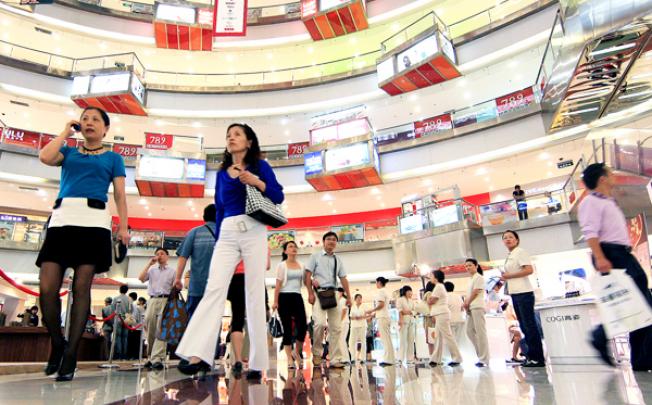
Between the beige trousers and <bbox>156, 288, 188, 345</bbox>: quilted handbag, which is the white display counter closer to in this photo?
<bbox>156, 288, 188, 345</bbox>: quilted handbag

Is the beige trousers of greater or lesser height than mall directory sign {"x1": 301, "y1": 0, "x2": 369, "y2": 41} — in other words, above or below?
below

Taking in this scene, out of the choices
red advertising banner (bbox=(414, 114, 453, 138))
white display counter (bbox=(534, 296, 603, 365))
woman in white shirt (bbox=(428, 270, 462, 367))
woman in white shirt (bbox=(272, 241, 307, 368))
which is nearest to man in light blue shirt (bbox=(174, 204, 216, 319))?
woman in white shirt (bbox=(272, 241, 307, 368))

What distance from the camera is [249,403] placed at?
1561 millimetres

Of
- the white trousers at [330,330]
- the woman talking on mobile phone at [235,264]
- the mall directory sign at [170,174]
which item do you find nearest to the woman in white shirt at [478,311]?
the white trousers at [330,330]

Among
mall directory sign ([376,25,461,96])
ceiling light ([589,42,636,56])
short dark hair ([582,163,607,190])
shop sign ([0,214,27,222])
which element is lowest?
short dark hair ([582,163,607,190])

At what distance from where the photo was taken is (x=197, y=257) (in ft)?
12.8

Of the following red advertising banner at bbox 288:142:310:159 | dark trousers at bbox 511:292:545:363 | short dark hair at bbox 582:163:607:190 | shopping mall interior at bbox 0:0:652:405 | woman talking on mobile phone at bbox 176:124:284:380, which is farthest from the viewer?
red advertising banner at bbox 288:142:310:159

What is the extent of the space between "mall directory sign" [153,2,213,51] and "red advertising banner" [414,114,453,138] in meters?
10.8

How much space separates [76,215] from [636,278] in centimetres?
368

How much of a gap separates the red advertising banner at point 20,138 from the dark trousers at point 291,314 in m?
14.6

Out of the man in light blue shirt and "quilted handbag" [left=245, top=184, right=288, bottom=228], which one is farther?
the man in light blue shirt

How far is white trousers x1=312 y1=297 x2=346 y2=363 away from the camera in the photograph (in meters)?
4.64

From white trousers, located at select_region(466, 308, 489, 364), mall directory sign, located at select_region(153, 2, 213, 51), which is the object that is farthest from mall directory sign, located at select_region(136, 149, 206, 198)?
white trousers, located at select_region(466, 308, 489, 364)

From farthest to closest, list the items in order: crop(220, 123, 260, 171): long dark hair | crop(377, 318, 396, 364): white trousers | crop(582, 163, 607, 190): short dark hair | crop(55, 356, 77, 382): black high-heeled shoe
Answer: crop(377, 318, 396, 364): white trousers
crop(582, 163, 607, 190): short dark hair
crop(220, 123, 260, 171): long dark hair
crop(55, 356, 77, 382): black high-heeled shoe
